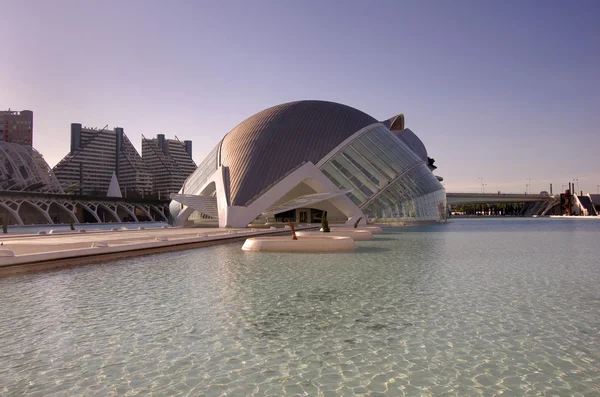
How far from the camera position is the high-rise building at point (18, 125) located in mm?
160438

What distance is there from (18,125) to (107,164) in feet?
109

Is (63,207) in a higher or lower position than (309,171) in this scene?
lower

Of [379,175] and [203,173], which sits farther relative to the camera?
[203,173]

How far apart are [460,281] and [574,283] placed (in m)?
2.66

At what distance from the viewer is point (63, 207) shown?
234 feet

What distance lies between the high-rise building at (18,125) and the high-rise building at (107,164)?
17.1m

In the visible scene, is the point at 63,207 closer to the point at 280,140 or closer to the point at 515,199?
the point at 280,140

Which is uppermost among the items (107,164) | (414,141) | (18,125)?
(18,125)

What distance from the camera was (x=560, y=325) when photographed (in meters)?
7.73

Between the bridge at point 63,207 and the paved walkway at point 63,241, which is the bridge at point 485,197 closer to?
the bridge at point 63,207

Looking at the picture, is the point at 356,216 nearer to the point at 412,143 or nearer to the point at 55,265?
the point at 55,265

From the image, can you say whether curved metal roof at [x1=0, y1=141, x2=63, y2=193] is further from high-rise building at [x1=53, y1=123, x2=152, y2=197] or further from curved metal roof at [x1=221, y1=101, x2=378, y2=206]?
high-rise building at [x1=53, y1=123, x2=152, y2=197]

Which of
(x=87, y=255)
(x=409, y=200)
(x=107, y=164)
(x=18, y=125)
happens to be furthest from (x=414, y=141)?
(x=18, y=125)

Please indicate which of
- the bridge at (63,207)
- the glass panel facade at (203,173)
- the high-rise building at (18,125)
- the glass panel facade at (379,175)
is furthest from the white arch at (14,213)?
the high-rise building at (18,125)
